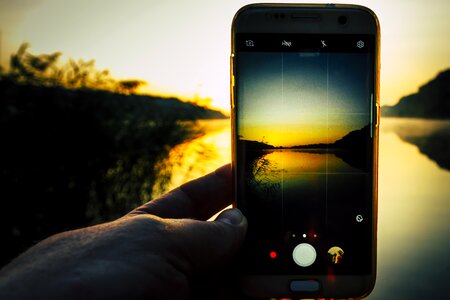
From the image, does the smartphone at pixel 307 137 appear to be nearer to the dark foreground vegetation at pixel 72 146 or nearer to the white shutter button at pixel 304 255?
the white shutter button at pixel 304 255

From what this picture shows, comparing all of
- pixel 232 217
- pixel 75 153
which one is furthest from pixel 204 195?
pixel 75 153

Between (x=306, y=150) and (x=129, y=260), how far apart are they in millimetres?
744

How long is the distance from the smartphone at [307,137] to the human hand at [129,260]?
183 millimetres

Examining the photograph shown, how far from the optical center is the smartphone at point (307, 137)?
4.78ft

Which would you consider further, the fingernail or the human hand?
the fingernail

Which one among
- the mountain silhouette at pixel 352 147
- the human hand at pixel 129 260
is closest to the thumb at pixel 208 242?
the human hand at pixel 129 260

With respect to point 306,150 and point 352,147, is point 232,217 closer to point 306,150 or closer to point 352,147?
point 306,150

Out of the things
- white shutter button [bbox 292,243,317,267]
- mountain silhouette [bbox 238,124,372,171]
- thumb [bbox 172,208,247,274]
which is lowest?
white shutter button [bbox 292,243,317,267]

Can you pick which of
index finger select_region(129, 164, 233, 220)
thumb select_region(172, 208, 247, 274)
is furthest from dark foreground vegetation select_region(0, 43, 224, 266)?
thumb select_region(172, 208, 247, 274)

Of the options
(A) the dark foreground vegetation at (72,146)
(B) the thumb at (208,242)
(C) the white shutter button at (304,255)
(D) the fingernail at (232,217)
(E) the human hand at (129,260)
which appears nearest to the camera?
(E) the human hand at (129,260)

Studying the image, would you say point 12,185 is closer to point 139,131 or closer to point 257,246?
point 139,131

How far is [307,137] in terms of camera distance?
4.81 feet

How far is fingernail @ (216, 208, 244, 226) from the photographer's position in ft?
4.44

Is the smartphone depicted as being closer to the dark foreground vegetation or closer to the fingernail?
the fingernail
